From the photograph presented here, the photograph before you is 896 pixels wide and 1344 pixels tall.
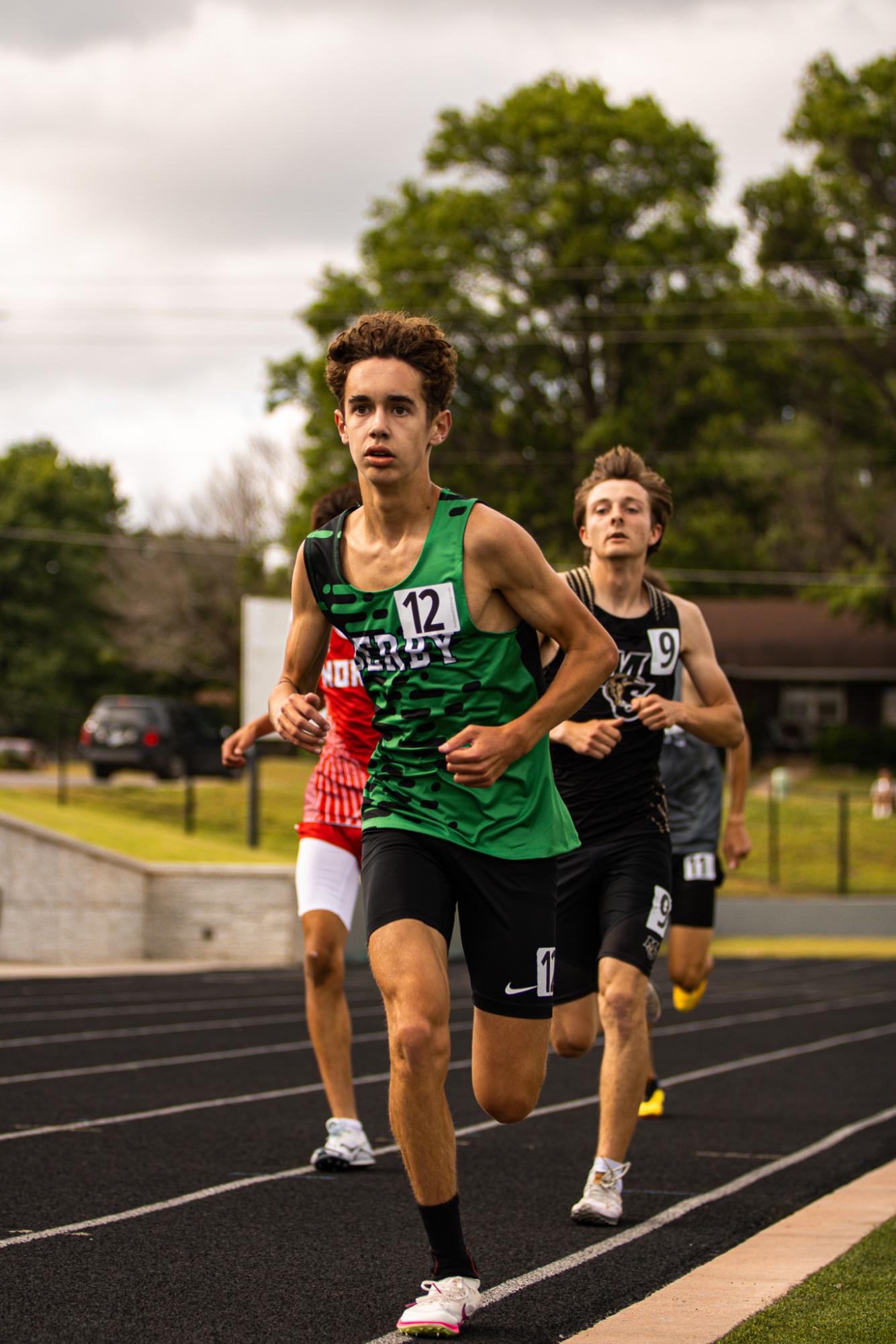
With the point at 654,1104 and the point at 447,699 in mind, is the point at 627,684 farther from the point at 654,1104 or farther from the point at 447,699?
the point at 654,1104

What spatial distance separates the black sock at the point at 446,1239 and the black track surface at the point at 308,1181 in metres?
0.17

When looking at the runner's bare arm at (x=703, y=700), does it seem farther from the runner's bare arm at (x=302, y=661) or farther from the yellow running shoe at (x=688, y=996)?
the yellow running shoe at (x=688, y=996)

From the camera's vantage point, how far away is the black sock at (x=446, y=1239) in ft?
12.4

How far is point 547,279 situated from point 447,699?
37259 mm

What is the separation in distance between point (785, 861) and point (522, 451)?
13.2m

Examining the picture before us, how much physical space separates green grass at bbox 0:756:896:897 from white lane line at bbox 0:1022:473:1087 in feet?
35.2

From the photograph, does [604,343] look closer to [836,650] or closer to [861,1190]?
[836,650]

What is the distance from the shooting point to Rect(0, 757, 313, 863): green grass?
71.8 ft

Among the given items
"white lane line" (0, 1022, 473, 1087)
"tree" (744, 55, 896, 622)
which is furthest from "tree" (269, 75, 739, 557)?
"white lane line" (0, 1022, 473, 1087)

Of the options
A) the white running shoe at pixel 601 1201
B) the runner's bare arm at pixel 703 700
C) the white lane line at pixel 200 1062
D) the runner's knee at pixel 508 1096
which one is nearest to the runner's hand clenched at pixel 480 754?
the runner's knee at pixel 508 1096

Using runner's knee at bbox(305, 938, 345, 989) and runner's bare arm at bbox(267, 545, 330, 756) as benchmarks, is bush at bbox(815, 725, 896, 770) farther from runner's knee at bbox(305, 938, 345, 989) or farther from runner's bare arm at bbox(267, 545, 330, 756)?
runner's bare arm at bbox(267, 545, 330, 756)

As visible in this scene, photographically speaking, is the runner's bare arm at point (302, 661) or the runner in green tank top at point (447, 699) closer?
the runner in green tank top at point (447, 699)

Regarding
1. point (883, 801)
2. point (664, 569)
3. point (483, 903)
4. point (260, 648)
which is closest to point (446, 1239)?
point (483, 903)

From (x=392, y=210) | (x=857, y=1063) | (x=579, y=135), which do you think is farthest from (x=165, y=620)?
(x=857, y=1063)
